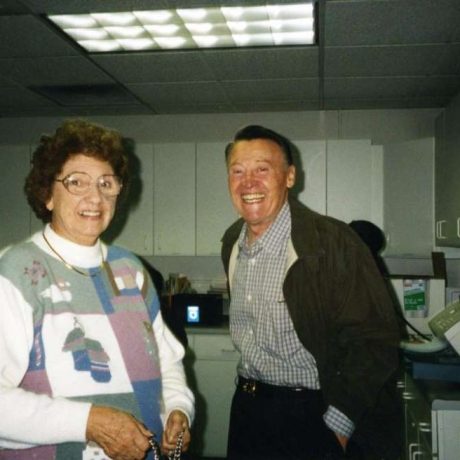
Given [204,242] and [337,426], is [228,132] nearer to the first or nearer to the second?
[204,242]

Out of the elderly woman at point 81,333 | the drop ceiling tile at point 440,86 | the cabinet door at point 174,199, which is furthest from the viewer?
the cabinet door at point 174,199

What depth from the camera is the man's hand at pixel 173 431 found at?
1199mm

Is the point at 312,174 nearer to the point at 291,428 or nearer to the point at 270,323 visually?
the point at 270,323

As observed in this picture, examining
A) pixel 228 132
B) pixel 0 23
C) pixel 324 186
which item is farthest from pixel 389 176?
pixel 0 23

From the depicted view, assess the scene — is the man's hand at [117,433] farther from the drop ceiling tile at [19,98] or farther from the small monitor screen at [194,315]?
the drop ceiling tile at [19,98]

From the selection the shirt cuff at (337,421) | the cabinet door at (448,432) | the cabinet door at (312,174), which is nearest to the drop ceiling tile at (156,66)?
the cabinet door at (312,174)

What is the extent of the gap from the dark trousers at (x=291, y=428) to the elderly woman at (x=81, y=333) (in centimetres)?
41

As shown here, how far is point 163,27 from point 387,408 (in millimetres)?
2033

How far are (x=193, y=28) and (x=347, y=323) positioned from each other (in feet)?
5.65

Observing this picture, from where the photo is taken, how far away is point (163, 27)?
249cm

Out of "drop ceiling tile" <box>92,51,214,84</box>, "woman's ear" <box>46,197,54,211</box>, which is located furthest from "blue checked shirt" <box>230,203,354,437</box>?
"drop ceiling tile" <box>92,51,214,84</box>

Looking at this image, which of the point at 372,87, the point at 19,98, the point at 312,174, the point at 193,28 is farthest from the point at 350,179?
the point at 19,98

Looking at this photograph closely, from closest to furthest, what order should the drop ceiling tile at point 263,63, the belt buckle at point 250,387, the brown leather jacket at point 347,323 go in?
the brown leather jacket at point 347,323, the belt buckle at point 250,387, the drop ceiling tile at point 263,63

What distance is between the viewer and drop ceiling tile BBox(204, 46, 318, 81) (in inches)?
109
